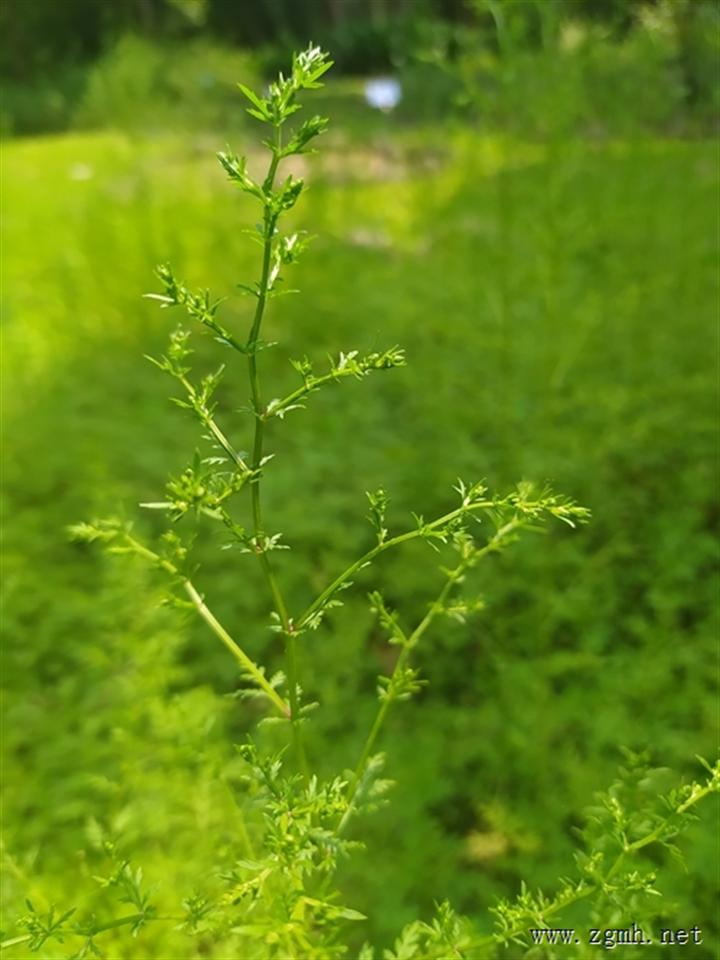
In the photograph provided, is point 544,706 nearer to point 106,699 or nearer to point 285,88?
point 106,699

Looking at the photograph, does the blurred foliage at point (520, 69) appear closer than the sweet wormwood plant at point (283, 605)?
No

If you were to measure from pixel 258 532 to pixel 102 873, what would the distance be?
934 mm

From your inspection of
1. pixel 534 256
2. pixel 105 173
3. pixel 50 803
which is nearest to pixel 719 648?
pixel 50 803

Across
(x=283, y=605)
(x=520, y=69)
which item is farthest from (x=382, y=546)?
(x=520, y=69)

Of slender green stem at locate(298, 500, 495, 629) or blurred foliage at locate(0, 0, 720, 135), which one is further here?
blurred foliage at locate(0, 0, 720, 135)

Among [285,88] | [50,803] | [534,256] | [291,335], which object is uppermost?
[285,88]

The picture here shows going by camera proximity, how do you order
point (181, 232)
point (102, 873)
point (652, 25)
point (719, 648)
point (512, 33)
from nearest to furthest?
point (102, 873), point (512, 33), point (719, 648), point (652, 25), point (181, 232)

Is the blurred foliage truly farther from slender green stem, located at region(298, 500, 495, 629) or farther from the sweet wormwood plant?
slender green stem, located at region(298, 500, 495, 629)

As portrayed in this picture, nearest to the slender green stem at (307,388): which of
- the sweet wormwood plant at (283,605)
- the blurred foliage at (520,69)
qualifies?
the sweet wormwood plant at (283,605)

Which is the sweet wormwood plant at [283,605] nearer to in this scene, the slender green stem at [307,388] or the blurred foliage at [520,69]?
the slender green stem at [307,388]

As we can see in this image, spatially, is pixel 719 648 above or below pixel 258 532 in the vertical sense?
below

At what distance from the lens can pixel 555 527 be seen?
197 cm

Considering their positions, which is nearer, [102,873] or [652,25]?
[102,873]

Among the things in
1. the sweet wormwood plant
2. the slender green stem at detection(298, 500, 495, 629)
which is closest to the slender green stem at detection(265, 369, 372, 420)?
the sweet wormwood plant
